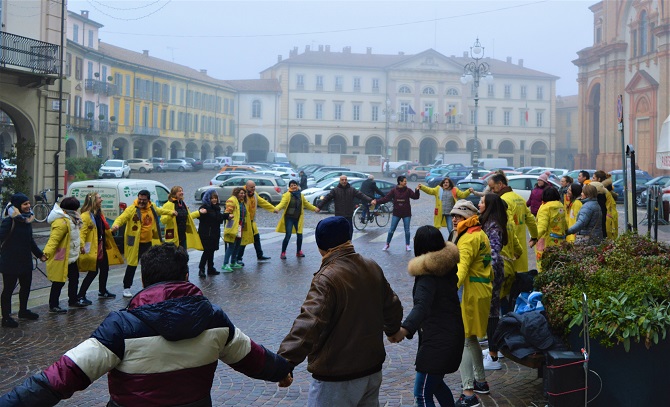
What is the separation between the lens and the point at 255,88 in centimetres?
9306

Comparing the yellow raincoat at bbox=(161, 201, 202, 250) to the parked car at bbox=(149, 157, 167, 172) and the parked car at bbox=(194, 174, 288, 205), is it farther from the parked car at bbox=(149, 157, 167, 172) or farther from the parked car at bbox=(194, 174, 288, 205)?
the parked car at bbox=(149, 157, 167, 172)

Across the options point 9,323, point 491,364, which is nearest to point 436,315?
point 491,364

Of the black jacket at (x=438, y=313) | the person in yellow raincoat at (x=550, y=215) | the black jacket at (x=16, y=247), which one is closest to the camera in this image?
the black jacket at (x=438, y=313)

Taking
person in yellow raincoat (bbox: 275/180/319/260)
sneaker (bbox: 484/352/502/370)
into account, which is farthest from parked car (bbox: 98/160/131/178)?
sneaker (bbox: 484/352/502/370)

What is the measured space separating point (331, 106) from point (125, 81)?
27341mm

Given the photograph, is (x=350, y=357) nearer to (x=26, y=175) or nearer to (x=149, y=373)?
(x=149, y=373)

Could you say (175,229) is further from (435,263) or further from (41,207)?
(41,207)

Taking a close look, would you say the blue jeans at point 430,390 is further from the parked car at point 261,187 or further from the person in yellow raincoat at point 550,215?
the parked car at point 261,187

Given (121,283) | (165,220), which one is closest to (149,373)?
(165,220)

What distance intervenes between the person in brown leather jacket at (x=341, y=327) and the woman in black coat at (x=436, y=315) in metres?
1.03

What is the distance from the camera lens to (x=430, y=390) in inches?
224

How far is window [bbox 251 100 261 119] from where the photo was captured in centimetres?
9250

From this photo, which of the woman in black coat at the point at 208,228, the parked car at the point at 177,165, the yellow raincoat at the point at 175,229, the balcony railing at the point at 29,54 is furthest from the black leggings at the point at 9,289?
the parked car at the point at 177,165

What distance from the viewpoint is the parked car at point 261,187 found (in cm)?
3391
